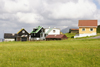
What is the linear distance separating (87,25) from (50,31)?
71.4ft

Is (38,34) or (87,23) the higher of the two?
(87,23)

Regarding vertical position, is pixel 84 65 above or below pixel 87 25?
below

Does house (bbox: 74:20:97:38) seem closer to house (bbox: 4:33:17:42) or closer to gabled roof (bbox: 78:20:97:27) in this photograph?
gabled roof (bbox: 78:20:97:27)

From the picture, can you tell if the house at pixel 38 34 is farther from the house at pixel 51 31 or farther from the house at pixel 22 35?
the house at pixel 22 35

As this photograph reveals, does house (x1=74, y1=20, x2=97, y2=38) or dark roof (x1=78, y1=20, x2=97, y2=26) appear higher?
dark roof (x1=78, y1=20, x2=97, y2=26)

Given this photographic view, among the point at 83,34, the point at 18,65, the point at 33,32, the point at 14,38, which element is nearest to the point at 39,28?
the point at 33,32

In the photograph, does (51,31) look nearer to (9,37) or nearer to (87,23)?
(87,23)

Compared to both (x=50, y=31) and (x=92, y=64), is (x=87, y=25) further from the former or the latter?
(x=92, y=64)

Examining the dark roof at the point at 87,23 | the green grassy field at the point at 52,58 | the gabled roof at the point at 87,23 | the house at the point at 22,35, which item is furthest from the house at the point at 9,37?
the green grassy field at the point at 52,58

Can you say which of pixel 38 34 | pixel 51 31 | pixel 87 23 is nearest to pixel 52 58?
pixel 87 23

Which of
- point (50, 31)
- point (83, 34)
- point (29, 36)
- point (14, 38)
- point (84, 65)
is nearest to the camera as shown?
point (84, 65)

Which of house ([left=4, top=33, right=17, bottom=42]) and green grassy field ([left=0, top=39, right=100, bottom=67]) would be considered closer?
green grassy field ([left=0, top=39, right=100, bottom=67])

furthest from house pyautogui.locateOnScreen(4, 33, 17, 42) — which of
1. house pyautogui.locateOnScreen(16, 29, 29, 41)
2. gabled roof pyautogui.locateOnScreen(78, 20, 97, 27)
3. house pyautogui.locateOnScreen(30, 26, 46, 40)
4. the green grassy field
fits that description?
the green grassy field

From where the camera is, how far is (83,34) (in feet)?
208
